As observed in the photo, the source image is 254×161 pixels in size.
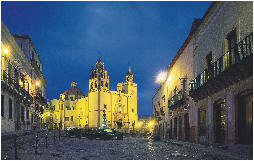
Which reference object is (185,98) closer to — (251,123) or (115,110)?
(251,123)

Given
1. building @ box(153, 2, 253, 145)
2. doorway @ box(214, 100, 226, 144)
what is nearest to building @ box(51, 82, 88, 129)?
building @ box(153, 2, 253, 145)

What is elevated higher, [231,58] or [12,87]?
[231,58]

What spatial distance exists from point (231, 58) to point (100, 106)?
62.8 m

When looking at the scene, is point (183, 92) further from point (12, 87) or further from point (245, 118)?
point (12, 87)

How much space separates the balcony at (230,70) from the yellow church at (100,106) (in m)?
54.3

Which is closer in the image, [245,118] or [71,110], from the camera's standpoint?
[245,118]

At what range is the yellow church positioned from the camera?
73.4 metres

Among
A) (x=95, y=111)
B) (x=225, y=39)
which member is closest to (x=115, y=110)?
(x=95, y=111)

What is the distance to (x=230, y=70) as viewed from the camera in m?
10.8

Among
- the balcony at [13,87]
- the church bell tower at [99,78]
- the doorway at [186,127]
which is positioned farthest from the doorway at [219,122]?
the church bell tower at [99,78]

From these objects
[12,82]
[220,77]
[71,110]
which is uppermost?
[12,82]

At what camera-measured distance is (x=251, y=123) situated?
10.4 m

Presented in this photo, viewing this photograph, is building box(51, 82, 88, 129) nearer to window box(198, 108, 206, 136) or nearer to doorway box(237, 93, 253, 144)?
window box(198, 108, 206, 136)

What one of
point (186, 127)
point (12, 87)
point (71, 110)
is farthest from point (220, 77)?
point (71, 110)
